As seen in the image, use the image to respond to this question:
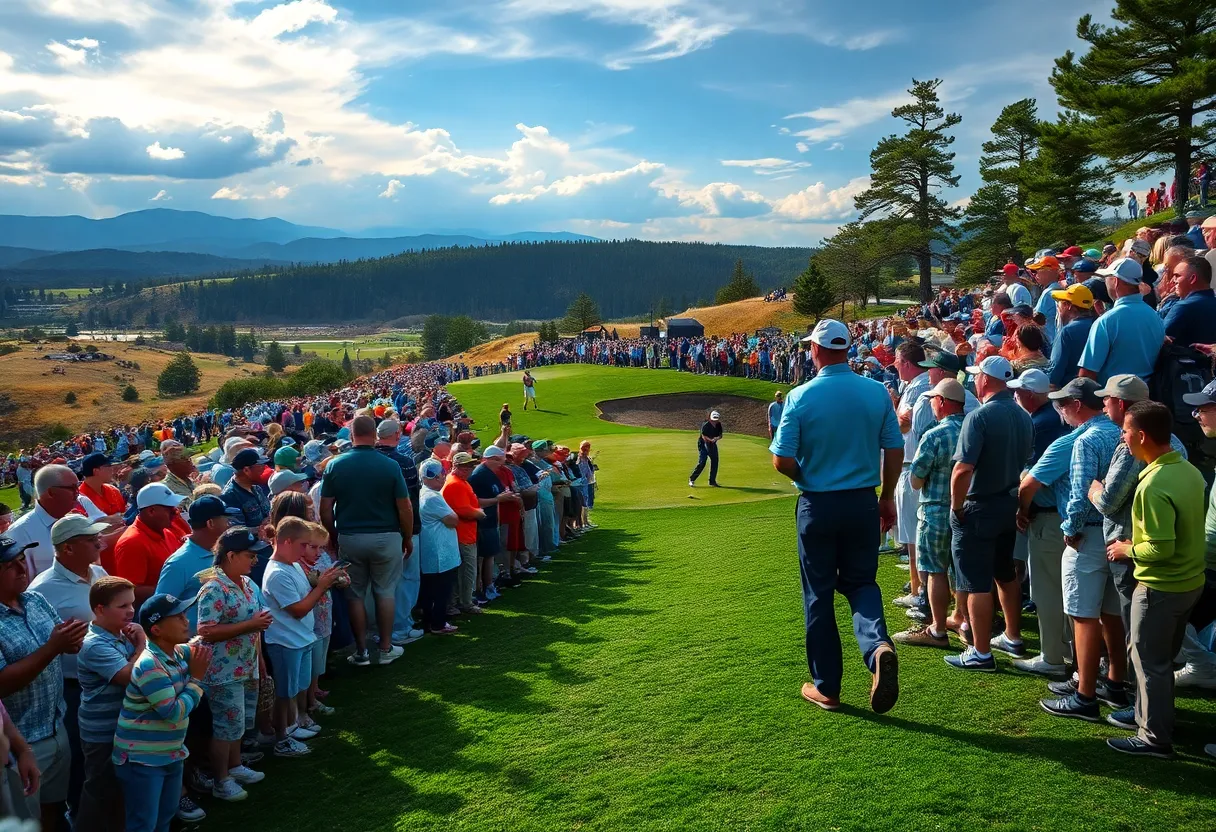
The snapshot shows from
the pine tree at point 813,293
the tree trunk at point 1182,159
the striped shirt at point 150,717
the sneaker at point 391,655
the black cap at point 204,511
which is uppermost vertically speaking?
the tree trunk at point 1182,159

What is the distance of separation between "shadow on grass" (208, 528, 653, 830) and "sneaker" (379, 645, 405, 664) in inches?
4.0

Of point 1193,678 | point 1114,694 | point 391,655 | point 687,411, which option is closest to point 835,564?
point 1114,694

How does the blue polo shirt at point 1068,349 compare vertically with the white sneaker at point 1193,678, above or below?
above

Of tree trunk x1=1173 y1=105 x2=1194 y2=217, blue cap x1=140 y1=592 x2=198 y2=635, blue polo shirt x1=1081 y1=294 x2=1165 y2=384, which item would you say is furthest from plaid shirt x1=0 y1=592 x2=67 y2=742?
tree trunk x1=1173 y1=105 x2=1194 y2=217

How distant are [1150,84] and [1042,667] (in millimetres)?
35015

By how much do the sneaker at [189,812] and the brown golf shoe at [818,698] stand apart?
13.7 feet

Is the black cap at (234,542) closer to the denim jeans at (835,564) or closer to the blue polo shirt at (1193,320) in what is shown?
the denim jeans at (835,564)

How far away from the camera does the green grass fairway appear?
4289 millimetres

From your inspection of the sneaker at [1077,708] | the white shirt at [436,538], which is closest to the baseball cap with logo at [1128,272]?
the sneaker at [1077,708]

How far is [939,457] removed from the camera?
650 centimetres

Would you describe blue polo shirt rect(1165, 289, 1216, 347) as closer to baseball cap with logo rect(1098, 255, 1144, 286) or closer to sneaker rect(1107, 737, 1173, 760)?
baseball cap with logo rect(1098, 255, 1144, 286)

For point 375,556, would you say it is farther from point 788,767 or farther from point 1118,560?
point 1118,560

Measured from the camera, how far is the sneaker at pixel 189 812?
A: 5.30 meters

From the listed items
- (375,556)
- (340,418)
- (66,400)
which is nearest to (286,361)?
(66,400)
